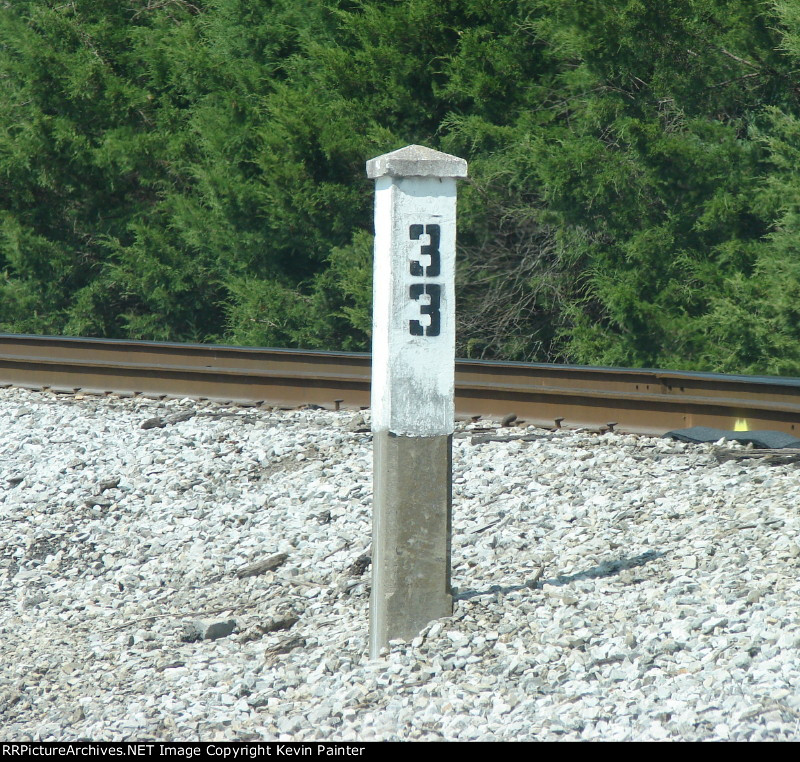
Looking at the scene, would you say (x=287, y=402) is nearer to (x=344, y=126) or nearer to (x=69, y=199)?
(x=344, y=126)

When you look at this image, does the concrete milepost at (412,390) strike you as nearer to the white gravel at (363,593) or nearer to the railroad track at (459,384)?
the white gravel at (363,593)

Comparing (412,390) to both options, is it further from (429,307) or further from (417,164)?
(417,164)

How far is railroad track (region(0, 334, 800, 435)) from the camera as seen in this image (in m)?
7.87

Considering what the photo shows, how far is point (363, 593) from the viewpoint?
5.42 meters

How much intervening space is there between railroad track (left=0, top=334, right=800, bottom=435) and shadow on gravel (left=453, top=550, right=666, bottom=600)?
2651mm

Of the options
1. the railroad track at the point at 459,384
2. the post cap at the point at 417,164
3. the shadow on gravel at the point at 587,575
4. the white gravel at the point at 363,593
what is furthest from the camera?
the railroad track at the point at 459,384

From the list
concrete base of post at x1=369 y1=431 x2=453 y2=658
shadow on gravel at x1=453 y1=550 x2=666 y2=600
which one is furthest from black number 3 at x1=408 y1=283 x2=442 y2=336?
shadow on gravel at x1=453 y1=550 x2=666 y2=600

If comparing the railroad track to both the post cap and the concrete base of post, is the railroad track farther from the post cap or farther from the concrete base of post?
the post cap

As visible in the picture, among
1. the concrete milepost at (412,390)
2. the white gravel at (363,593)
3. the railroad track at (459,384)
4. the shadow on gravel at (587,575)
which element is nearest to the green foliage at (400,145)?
the railroad track at (459,384)

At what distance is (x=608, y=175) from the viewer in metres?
15.2

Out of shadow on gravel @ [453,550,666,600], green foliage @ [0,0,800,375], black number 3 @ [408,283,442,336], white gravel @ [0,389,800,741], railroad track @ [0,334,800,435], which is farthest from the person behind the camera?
green foliage @ [0,0,800,375]

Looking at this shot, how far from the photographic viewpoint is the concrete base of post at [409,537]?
471 centimetres

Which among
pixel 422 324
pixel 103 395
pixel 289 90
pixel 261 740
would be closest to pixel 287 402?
pixel 103 395

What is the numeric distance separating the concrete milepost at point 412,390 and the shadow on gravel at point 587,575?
32 cm
